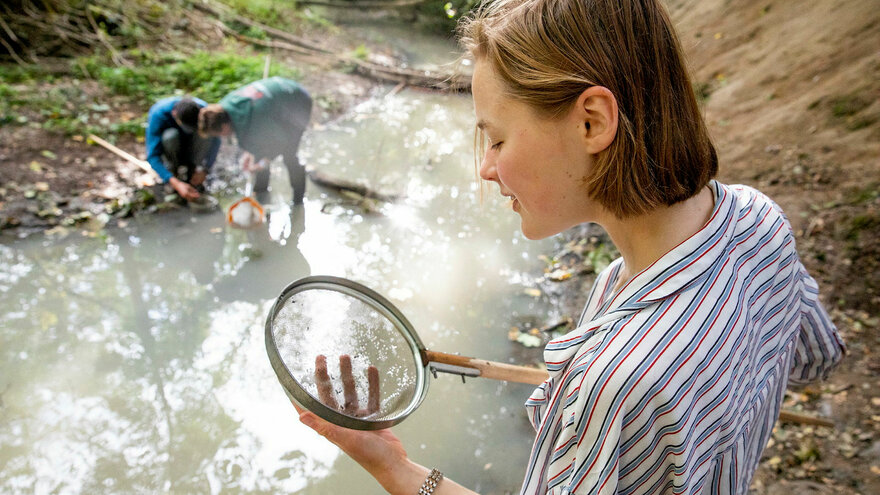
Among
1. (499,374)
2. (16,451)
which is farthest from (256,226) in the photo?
(499,374)

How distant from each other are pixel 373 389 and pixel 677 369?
3.12 feet

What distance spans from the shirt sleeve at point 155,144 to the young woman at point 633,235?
16.4 feet

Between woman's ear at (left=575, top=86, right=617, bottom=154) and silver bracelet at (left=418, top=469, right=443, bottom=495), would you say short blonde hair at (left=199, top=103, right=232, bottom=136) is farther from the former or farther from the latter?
woman's ear at (left=575, top=86, right=617, bottom=154)

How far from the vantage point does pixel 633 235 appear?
48.1 inches

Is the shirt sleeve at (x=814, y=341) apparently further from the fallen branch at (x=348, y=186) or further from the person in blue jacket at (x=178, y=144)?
the person in blue jacket at (x=178, y=144)

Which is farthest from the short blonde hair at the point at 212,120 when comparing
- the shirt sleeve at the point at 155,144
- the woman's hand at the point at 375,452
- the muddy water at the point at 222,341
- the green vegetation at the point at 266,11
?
the green vegetation at the point at 266,11

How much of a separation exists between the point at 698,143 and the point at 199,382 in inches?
139

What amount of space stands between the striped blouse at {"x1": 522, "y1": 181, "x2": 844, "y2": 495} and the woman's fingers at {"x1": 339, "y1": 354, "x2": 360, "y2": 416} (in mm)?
558

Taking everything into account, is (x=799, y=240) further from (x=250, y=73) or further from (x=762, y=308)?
(x=250, y=73)

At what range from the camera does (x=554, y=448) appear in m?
1.14

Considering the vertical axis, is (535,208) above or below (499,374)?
above

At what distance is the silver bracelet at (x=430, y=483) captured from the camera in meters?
1.43

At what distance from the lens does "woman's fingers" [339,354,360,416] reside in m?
1.54

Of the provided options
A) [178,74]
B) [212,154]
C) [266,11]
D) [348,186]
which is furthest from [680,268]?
[266,11]
